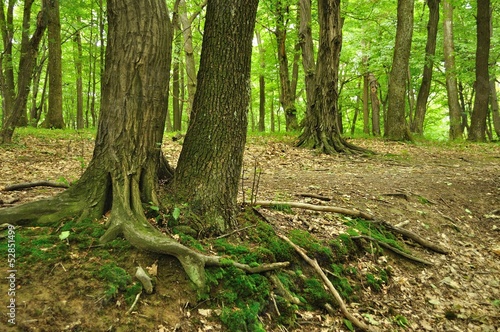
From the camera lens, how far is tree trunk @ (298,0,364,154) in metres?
A: 9.98

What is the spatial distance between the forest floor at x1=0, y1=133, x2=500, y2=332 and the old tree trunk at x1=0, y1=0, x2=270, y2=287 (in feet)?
1.14

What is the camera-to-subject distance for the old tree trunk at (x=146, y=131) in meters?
3.28

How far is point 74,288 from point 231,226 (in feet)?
5.44

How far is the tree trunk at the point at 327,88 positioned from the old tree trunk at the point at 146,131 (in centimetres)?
685

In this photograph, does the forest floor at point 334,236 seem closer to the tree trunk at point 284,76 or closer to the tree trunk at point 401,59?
the tree trunk at point 401,59

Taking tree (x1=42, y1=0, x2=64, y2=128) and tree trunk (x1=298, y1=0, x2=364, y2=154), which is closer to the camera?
tree trunk (x1=298, y1=0, x2=364, y2=154)

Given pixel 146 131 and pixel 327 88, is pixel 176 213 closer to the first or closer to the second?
pixel 146 131

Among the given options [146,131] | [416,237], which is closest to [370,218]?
[416,237]

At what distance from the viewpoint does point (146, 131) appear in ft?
11.7


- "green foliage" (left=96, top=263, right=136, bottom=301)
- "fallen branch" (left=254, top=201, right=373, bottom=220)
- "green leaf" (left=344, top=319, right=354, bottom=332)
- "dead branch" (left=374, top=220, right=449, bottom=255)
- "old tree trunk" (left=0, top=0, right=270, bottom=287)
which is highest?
"old tree trunk" (left=0, top=0, right=270, bottom=287)

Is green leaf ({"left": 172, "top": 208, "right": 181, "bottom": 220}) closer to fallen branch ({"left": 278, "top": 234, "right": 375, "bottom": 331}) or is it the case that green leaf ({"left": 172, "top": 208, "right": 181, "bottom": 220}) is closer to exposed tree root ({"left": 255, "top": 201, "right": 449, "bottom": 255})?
fallen branch ({"left": 278, "top": 234, "right": 375, "bottom": 331})

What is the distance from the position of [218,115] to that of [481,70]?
13759 millimetres

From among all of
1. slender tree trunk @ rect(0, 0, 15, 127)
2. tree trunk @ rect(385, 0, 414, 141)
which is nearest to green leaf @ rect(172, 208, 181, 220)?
slender tree trunk @ rect(0, 0, 15, 127)

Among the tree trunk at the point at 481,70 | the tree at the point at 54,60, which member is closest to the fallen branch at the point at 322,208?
the tree at the point at 54,60
